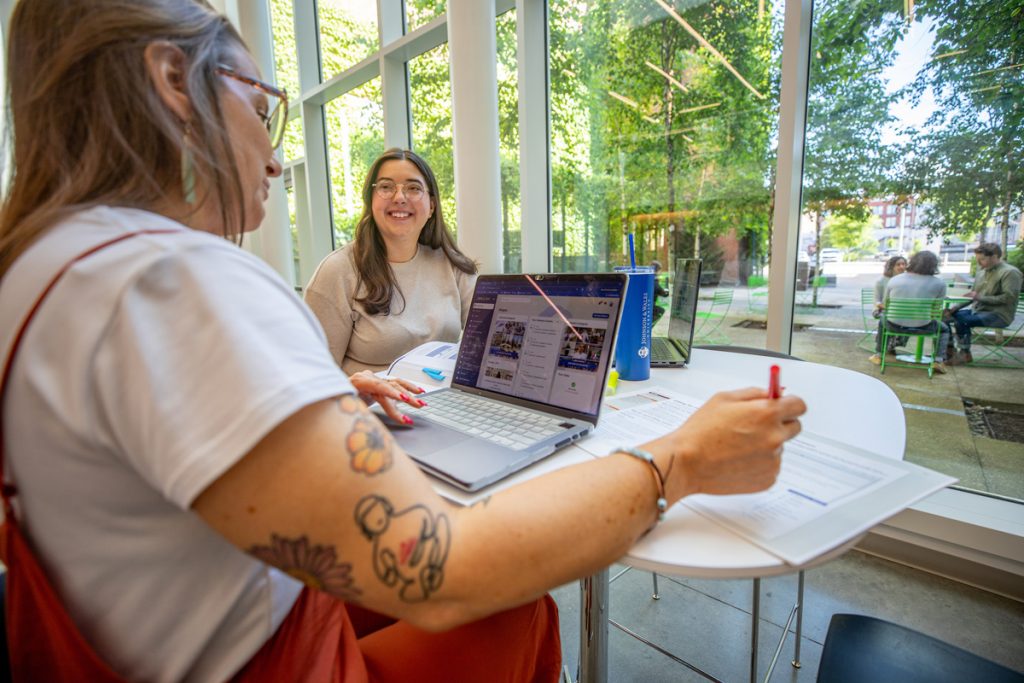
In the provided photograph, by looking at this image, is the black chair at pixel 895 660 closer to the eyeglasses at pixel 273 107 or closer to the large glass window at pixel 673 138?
the large glass window at pixel 673 138

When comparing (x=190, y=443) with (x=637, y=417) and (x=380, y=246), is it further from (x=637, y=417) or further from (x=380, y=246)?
(x=380, y=246)

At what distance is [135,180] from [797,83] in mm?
2110

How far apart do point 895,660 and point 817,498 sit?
489 millimetres

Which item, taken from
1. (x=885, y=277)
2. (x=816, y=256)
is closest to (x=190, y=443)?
(x=816, y=256)

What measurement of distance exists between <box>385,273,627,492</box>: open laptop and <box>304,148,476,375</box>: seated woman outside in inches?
27.6

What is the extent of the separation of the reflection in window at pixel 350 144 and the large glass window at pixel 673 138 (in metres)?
1.73

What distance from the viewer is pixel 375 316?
1.82 m

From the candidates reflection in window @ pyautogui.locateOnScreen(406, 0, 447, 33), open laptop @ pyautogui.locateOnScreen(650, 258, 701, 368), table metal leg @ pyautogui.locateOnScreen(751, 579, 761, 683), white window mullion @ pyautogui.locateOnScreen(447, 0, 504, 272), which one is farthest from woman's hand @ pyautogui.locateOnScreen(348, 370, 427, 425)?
reflection in window @ pyautogui.locateOnScreen(406, 0, 447, 33)

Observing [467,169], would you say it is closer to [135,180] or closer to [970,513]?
[135,180]

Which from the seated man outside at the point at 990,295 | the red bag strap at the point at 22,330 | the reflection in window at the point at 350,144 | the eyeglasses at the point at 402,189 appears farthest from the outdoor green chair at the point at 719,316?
the reflection in window at the point at 350,144

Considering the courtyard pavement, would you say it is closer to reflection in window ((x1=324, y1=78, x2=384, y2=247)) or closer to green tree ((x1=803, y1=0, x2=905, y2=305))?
green tree ((x1=803, y1=0, x2=905, y2=305))

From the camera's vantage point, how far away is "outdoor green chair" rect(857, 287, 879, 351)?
200cm

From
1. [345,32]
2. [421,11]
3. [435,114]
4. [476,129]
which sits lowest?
[476,129]

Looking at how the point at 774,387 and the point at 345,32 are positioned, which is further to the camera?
the point at 345,32
